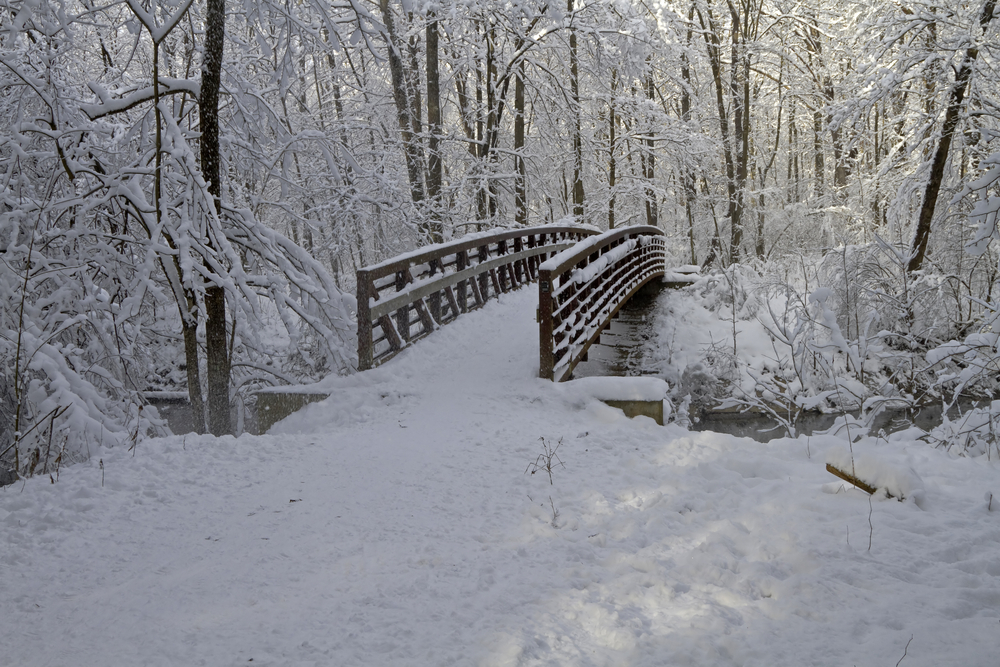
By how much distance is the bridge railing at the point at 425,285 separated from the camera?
7625mm

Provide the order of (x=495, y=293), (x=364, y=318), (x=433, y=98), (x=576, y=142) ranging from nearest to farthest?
(x=364, y=318) → (x=495, y=293) → (x=433, y=98) → (x=576, y=142)

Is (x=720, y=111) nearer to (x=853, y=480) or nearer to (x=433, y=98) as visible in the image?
(x=433, y=98)

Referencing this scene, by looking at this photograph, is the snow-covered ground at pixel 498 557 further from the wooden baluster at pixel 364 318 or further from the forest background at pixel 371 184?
the wooden baluster at pixel 364 318

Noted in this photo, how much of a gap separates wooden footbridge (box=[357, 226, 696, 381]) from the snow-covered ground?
2.47 metres

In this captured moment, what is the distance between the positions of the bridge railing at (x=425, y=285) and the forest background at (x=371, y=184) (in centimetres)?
67

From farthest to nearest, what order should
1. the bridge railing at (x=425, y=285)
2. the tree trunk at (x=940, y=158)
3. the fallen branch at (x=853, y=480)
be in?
the tree trunk at (x=940, y=158)
the bridge railing at (x=425, y=285)
the fallen branch at (x=853, y=480)

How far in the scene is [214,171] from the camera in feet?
22.7

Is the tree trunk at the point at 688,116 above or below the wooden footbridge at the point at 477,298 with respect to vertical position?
above

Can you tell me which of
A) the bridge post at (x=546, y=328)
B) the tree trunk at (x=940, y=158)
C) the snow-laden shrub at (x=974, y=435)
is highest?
the tree trunk at (x=940, y=158)

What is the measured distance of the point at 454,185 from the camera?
14.1m

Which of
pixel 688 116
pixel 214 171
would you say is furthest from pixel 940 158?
pixel 688 116

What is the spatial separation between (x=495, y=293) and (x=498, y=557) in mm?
9509

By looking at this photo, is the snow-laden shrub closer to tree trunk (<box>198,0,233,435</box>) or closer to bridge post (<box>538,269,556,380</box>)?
bridge post (<box>538,269,556,380</box>)

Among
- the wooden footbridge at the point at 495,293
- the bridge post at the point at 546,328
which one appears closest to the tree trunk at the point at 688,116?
the wooden footbridge at the point at 495,293
